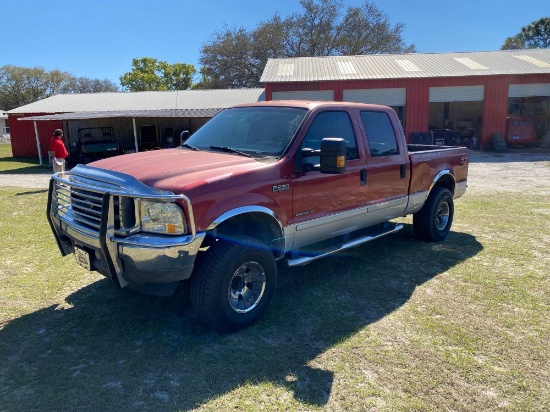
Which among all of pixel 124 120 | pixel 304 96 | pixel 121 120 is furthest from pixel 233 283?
pixel 124 120

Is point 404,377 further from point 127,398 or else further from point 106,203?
point 106,203

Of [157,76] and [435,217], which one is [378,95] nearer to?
[435,217]

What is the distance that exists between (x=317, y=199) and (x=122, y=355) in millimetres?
2316

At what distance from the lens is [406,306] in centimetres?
437

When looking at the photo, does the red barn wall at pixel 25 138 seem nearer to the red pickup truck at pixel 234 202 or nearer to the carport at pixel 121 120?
the carport at pixel 121 120

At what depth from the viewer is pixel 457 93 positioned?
22.7 metres

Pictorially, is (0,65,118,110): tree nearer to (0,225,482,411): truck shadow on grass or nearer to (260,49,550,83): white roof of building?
(260,49,550,83): white roof of building

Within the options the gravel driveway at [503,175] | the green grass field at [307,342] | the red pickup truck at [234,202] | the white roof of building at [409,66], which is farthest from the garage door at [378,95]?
the green grass field at [307,342]

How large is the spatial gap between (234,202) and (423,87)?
21.5m

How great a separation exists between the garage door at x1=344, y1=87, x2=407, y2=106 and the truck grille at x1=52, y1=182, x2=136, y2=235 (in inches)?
792

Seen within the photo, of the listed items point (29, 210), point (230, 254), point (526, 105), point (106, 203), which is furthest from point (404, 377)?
point (526, 105)

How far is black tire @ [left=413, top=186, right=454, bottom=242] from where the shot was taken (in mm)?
6387

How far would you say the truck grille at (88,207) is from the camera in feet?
11.2

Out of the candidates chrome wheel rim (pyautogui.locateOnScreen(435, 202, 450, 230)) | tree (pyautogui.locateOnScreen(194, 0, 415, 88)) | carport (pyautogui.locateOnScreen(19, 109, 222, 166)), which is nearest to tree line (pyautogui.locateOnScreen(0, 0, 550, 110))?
tree (pyautogui.locateOnScreen(194, 0, 415, 88))
